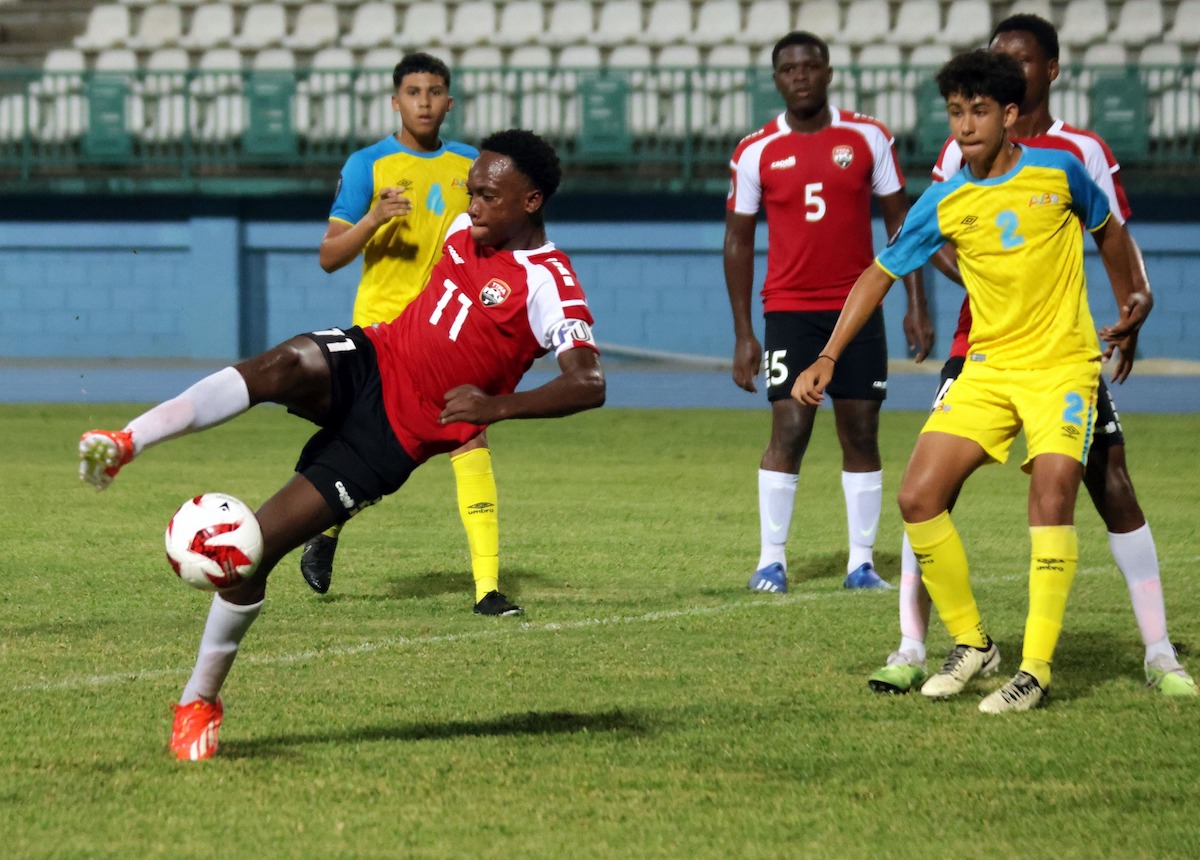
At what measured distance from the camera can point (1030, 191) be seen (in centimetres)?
497

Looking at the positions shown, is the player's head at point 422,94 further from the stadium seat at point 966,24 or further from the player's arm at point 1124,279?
the stadium seat at point 966,24

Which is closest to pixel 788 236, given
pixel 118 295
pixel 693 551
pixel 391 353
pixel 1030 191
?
pixel 693 551

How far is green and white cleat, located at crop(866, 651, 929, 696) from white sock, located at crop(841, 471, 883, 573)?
1898 mm

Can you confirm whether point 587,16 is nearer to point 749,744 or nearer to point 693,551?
point 693,551

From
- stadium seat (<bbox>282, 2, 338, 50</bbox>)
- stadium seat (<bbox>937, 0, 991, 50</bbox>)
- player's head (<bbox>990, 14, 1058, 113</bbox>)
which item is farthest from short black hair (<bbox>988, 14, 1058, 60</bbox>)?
stadium seat (<bbox>282, 2, 338, 50</bbox>)

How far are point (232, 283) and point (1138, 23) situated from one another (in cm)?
1101

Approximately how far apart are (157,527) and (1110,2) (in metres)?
16.0

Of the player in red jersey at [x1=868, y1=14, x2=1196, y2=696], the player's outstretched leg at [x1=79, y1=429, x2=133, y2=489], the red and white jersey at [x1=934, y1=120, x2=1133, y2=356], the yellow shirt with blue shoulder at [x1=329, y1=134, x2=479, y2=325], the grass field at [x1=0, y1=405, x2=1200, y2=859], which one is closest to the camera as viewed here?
the grass field at [x1=0, y1=405, x2=1200, y2=859]

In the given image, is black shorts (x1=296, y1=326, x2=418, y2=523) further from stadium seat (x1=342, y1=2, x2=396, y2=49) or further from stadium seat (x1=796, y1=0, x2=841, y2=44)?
stadium seat (x1=342, y1=2, x2=396, y2=49)

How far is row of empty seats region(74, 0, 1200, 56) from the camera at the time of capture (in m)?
21.0

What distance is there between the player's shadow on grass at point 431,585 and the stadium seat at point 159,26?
54.7ft

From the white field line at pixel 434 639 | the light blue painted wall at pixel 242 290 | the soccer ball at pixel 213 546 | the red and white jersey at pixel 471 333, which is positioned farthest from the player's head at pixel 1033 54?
the light blue painted wall at pixel 242 290

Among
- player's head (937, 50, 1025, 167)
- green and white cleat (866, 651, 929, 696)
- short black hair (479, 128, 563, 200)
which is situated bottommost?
green and white cleat (866, 651, 929, 696)

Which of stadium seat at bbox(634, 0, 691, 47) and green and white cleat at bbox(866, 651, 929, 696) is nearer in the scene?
green and white cleat at bbox(866, 651, 929, 696)
